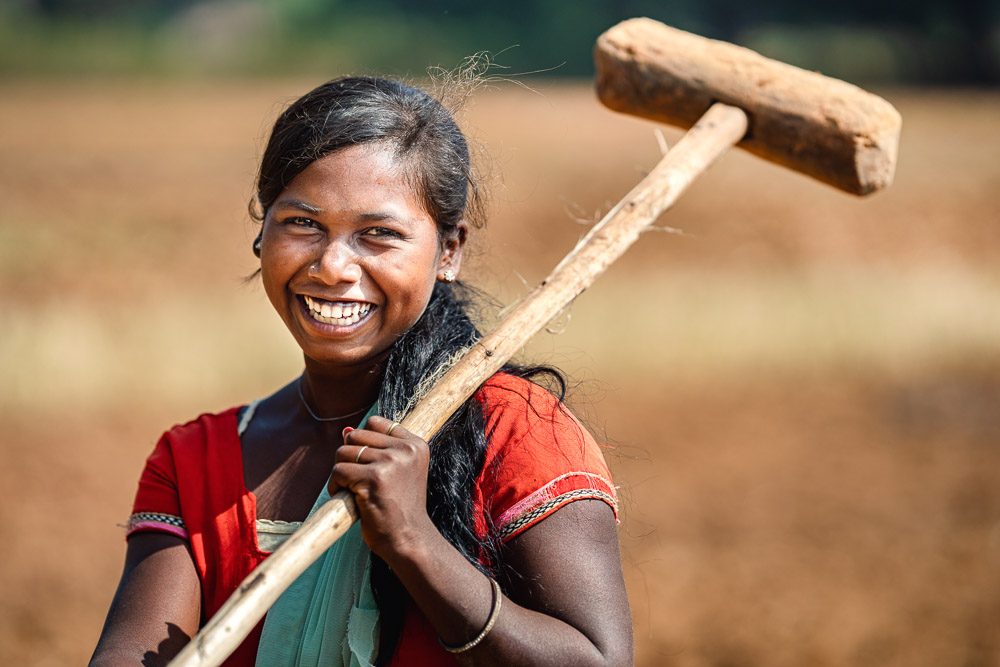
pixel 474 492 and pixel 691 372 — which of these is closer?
pixel 474 492

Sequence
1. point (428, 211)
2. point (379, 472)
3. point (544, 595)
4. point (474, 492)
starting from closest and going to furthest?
point (379, 472) < point (544, 595) < point (474, 492) < point (428, 211)

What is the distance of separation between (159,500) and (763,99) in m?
1.50

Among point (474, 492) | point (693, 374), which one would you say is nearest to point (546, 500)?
point (474, 492)

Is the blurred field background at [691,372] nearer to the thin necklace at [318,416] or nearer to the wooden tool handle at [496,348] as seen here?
the wooden tool handle at [496,348]

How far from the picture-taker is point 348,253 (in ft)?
5.86

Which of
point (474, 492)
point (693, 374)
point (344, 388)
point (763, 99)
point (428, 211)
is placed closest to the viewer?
point (474, 492)

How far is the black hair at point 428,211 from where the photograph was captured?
1.71 meters

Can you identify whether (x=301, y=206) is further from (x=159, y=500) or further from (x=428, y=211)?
(x=159, y=500)

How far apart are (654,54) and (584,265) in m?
Answer: 0.71

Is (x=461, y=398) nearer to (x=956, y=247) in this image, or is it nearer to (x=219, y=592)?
(x=219, y=592)

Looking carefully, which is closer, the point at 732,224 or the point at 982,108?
the point at 732,224

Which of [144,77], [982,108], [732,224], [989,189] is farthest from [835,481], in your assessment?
[144,77]

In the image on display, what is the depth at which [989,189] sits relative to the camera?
10242mm

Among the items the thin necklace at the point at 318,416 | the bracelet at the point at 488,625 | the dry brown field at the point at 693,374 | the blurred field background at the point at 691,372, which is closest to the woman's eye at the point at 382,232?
the thin necklace at the point at 318,416
